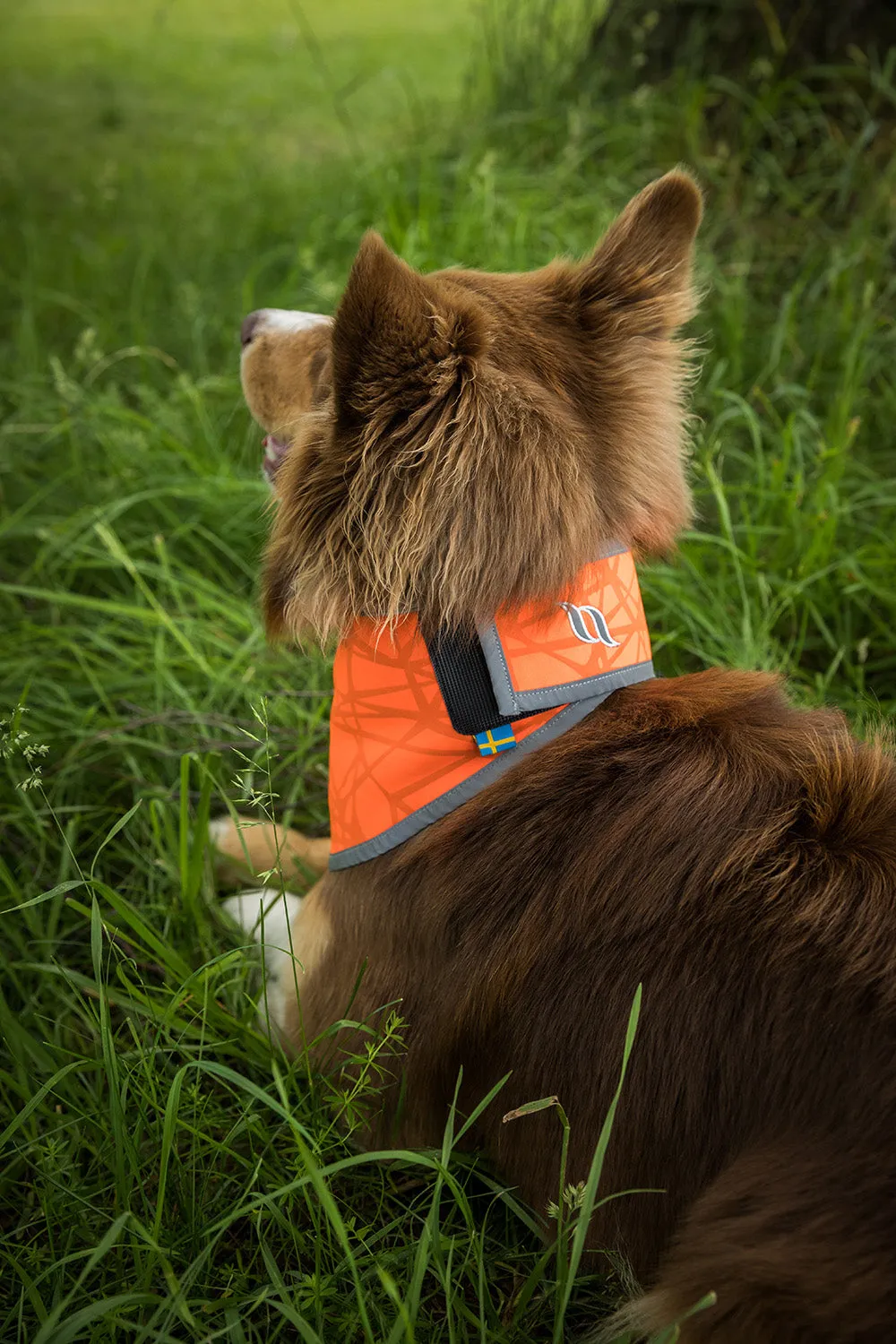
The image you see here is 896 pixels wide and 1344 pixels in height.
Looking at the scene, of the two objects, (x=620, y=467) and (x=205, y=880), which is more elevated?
(x=620, y=467)

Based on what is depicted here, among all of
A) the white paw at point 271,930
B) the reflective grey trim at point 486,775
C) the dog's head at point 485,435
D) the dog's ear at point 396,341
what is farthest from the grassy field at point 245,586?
the dog's ear at point 396,341

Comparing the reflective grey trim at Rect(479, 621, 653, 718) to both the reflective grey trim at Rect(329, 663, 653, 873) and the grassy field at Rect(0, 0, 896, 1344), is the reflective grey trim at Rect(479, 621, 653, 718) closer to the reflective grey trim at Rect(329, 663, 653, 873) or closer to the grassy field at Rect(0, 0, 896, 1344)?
the reflective grey trim at Rect(329, 663, 653, 873)

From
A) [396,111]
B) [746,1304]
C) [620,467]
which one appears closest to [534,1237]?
[746,1304]

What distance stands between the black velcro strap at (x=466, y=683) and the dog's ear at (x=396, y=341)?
391 mm

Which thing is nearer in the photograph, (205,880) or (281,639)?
(281,639)

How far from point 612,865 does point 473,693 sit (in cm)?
36

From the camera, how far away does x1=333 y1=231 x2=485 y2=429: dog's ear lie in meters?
1.46

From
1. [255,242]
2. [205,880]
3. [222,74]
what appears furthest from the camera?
[222,74]

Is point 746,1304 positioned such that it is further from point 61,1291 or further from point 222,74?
point 222,74

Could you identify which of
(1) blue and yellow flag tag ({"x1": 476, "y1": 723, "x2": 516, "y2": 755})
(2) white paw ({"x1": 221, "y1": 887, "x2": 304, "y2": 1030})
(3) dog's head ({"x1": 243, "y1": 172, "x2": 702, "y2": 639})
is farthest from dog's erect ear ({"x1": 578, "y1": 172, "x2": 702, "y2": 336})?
(2) white paw ({"x1": 221, "y1": 887, "x2": 304, "y2": 1030})

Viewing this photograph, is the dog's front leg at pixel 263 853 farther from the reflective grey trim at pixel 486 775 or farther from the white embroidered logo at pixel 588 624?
the white embroidered logo at pixel 588 624

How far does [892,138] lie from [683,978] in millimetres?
3687

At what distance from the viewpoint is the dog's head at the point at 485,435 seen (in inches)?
61.4

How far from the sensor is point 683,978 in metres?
1.36
